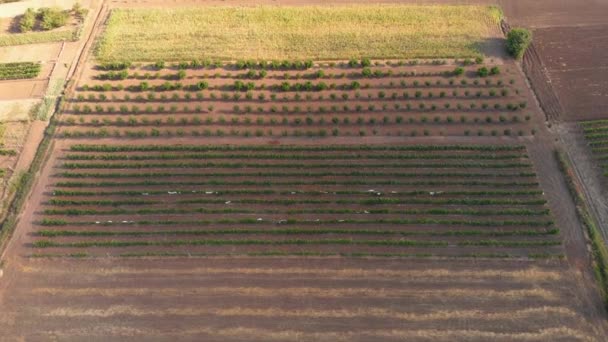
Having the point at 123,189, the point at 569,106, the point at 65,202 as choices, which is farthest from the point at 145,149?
the point at 569,106

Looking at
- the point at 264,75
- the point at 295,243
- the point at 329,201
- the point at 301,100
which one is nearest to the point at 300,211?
the point at 329,201

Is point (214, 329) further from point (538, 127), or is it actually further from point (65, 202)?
point (538, 127)

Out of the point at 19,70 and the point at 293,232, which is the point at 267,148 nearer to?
the point at 293,232

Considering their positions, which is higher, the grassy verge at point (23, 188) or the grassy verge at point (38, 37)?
the grassy verge at point (38, 37)

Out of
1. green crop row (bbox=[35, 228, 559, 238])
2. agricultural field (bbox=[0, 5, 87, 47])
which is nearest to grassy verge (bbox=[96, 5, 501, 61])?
agricultural field (bbox=[0, 5, 87, 47])

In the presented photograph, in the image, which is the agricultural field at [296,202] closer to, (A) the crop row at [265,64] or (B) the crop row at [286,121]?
(B) the crop row at [286,121]

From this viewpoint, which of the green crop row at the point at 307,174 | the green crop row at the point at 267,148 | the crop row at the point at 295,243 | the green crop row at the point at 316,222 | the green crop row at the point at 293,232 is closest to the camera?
the crop row at the point at 295,243

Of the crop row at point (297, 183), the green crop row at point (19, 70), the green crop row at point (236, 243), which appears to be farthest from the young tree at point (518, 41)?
the green crop row at point (19, 70)
